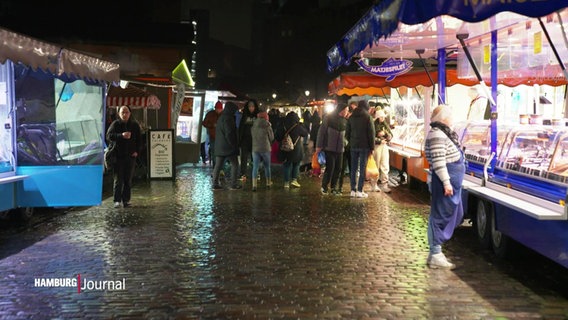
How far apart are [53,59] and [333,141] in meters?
6.26

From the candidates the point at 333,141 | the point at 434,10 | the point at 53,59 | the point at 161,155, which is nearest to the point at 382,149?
the point at 333,141

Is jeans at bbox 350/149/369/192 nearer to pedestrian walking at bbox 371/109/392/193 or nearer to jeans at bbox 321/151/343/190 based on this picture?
jeans at bbox 321/151/343/190

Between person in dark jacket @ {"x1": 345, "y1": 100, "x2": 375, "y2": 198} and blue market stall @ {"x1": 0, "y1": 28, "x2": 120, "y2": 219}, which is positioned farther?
person in dark jacket @ {"x1": 345, "y1": 100, "x2": 375, "y2": 198}

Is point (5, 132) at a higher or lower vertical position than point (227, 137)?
higher

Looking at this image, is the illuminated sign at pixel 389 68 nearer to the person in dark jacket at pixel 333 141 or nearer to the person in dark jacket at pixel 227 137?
the person in dark jacket at pixel 333 141

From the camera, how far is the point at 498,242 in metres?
7.57

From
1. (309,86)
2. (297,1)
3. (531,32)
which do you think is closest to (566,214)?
(531,32)

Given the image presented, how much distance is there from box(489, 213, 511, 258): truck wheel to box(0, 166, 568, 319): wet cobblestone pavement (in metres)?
0.13

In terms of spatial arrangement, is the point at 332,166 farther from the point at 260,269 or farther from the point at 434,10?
the point at 434,10

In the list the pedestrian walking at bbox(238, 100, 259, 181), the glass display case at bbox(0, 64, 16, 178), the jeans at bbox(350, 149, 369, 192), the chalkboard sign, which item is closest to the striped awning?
the chalkboard sign

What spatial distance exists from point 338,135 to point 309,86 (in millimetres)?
54062

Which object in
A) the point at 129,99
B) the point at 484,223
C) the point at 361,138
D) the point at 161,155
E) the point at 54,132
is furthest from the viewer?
the point at 129,99

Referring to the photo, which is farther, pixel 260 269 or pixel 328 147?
pixel 328 147

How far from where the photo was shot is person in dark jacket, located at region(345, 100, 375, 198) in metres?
12.5
